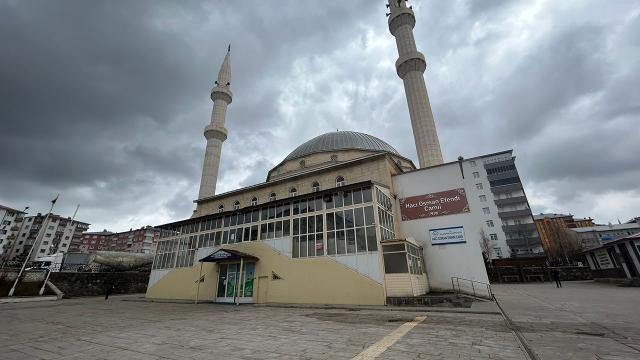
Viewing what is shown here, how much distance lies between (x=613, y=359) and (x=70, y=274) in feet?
140

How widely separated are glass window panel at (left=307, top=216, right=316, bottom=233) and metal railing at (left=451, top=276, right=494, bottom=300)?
10607 mm

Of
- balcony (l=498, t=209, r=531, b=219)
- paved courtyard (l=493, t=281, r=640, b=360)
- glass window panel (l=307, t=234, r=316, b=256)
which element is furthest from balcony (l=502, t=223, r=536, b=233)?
glass window panel (l=307, t=234, r=316, b=256)

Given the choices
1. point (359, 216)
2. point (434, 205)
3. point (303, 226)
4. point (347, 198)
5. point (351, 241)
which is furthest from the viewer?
point (434, 205)

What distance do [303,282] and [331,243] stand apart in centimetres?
327

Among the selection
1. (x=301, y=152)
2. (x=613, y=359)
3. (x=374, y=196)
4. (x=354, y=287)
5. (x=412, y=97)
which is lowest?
(x=613, y=359)

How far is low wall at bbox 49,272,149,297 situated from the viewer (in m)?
29.5

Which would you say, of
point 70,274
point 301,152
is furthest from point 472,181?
point 70,274

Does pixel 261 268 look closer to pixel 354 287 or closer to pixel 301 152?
pixel 354 287

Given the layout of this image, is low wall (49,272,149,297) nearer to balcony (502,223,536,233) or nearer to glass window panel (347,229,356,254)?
glass window panel (347,229,356,254)

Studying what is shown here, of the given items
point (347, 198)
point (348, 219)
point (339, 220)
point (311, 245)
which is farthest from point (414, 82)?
point (311, 245)

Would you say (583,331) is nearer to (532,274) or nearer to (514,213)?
(532,274)

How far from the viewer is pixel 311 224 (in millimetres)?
19391

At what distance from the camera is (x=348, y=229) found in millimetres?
17938

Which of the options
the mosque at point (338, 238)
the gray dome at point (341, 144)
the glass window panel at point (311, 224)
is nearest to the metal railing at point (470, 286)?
the mosque at point (338, 238)
